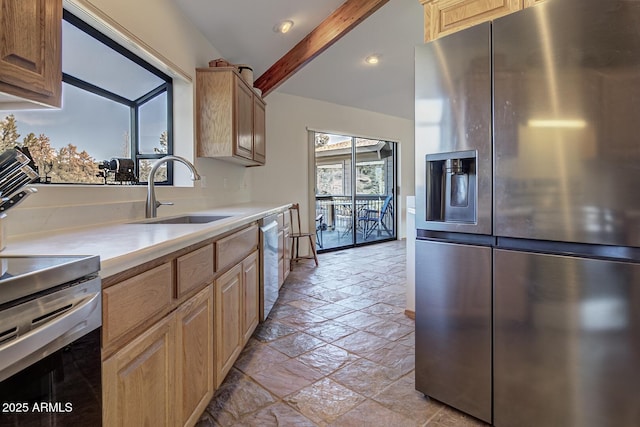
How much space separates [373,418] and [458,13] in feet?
6.57

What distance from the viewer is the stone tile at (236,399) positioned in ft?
5.44

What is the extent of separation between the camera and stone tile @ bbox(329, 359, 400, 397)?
1894 millimetres

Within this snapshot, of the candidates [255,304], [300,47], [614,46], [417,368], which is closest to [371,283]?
[255,304]

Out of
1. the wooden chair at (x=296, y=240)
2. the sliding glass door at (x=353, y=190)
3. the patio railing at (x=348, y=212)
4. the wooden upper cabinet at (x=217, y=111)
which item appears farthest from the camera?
the patio railing at (x=348, y=212)

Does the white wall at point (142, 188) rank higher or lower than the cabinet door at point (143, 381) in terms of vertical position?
higher

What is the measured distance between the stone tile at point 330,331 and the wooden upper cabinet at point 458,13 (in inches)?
79.6

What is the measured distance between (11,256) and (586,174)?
1881 mm

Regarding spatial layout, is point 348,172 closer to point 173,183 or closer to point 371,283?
point 371,283

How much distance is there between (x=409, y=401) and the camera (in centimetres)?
178

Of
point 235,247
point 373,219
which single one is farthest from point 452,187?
point 373,219

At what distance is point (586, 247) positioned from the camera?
1.30 meters

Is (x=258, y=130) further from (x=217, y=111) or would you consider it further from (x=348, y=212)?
(x=348, y=212)

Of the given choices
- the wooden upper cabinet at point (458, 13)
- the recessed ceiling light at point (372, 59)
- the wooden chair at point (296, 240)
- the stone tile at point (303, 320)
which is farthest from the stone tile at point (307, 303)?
the recessed ceiling light at point (372, 59)

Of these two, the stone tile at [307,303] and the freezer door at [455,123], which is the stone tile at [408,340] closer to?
the stone tile at [307,303]
